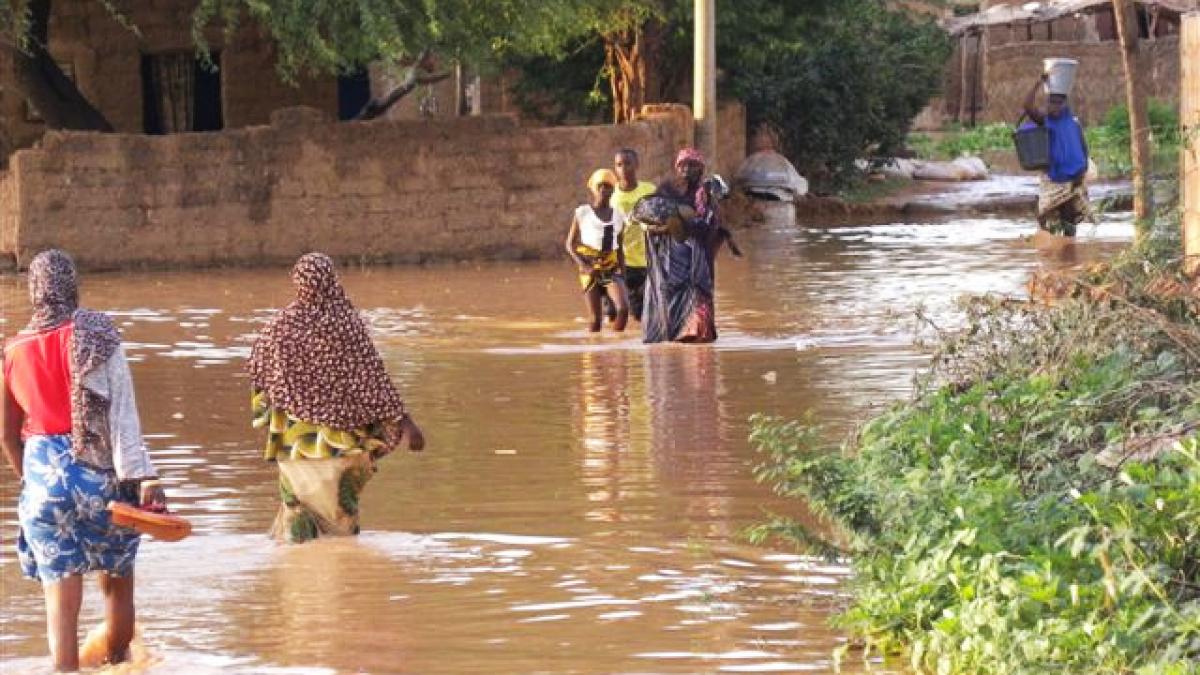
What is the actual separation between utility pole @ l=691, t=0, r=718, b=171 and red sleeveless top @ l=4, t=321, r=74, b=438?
61.7 ft

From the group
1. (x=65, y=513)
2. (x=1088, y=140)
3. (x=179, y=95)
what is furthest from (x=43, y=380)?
(x=1088, y=140)

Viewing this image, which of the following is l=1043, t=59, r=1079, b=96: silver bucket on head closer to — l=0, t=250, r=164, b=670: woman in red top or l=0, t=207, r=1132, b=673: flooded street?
l=0, t=207, r=1132, b=673: flooded street

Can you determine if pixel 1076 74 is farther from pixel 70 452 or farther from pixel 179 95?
pixel 70 452

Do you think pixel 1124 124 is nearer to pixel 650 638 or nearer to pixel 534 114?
pixel 534 114

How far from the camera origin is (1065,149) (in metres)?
23.6

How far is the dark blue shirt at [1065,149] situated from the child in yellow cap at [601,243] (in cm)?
682

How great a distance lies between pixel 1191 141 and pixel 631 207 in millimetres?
6218

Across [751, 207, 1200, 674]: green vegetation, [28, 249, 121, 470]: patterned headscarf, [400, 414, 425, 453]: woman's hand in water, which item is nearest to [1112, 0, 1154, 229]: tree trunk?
[751, 207, 1200, 674]: green vegetation

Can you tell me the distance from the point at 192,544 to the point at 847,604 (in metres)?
2.93

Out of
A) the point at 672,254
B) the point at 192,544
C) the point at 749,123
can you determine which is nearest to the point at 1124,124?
the point at 749,123

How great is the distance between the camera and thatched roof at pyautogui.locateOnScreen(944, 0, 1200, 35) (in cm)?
4369

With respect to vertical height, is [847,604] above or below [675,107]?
below

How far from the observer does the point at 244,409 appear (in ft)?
46.6

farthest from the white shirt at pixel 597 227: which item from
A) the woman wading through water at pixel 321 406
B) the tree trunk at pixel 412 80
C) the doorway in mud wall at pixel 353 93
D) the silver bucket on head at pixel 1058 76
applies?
the doorway in mud wall at pixel 353 93
